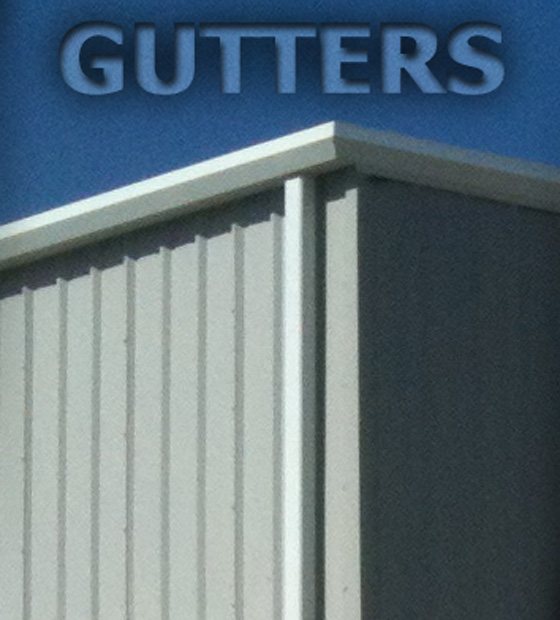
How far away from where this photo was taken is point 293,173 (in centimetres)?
675

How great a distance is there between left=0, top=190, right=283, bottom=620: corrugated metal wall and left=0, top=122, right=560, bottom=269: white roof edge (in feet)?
0.37

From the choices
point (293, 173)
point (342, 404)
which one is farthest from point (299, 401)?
point (293, 173)

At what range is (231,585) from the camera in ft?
22.7

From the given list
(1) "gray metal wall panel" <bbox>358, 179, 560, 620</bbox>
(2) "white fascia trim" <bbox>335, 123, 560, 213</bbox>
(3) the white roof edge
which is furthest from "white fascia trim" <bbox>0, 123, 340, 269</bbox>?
(1) "gray metal wall panel" <bbox>358, 179, 560, 620</bbox>

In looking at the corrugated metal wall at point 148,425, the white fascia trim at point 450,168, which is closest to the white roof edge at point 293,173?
the white fascia trim at point 450,168

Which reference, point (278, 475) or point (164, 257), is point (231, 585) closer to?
point (278, 475)

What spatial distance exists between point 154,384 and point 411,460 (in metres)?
1.29

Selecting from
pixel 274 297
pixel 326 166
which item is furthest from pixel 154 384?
pixel 326 166

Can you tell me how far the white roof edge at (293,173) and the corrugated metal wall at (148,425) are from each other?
0.11m

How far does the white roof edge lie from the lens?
6602mm

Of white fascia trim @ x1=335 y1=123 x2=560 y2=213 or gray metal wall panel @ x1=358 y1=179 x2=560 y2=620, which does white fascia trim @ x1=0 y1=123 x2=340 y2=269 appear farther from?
gray metal wall panel @ x1=358 y1=179 x2=560 y2=620

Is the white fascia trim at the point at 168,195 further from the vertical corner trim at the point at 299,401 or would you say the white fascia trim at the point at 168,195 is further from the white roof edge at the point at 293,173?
the vertical corner trim at the point at 299,401

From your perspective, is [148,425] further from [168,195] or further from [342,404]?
[342,404]

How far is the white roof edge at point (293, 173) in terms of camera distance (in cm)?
660
